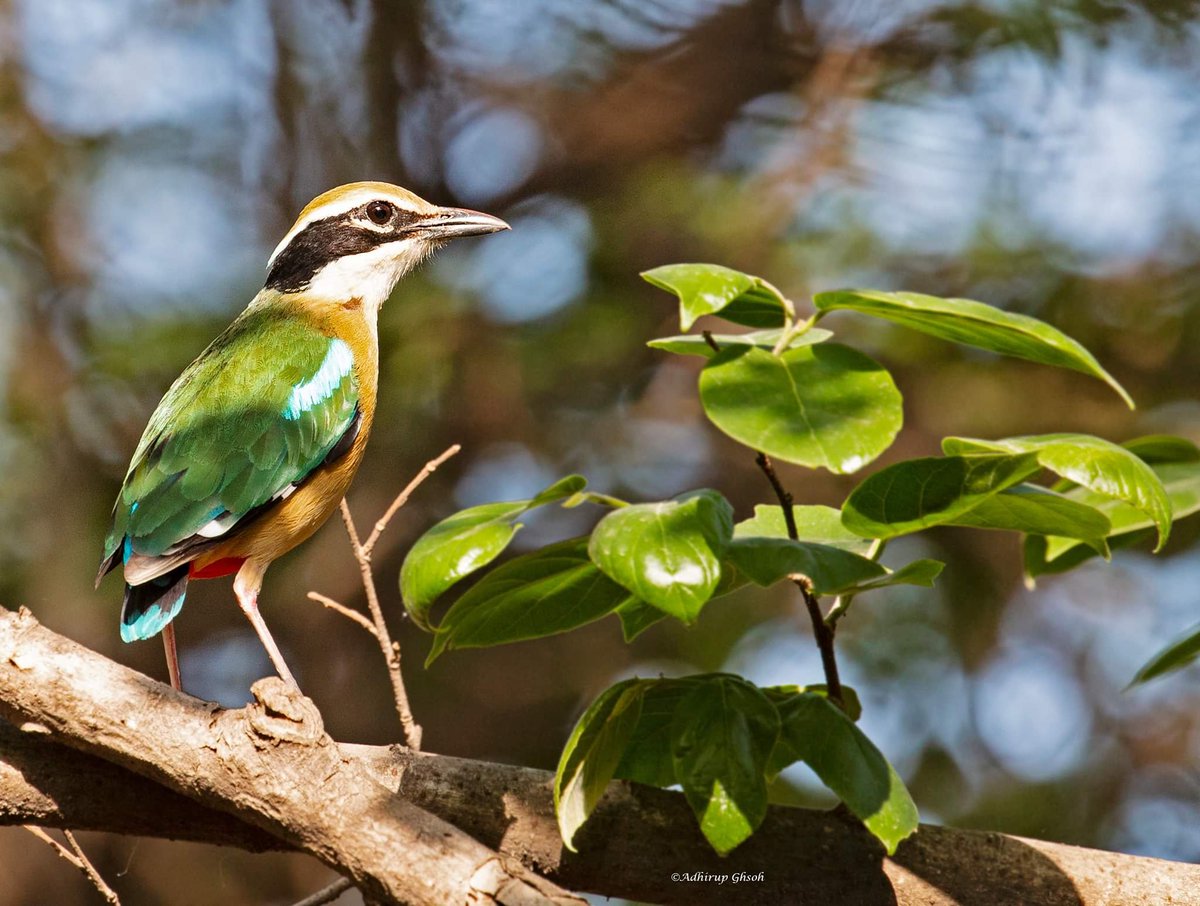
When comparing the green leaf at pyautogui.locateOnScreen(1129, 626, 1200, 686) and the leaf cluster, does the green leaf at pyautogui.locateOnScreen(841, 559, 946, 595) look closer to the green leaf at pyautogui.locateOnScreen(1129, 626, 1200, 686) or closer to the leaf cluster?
the leaf cluster

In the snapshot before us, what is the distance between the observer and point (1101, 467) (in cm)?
230

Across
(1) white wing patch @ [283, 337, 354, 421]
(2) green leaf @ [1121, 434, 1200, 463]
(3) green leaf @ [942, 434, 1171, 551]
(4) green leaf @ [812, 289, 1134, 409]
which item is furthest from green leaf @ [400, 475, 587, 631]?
(1) white wing patch @ [283, 337, 354, 421]

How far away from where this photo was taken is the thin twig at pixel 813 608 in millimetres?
2453

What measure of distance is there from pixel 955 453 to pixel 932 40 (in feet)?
20.0

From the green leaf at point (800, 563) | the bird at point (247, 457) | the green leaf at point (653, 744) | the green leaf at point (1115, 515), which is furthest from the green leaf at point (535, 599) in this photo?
the bird at point (247, 457)

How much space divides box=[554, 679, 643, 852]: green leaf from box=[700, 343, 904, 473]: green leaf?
2.06ft

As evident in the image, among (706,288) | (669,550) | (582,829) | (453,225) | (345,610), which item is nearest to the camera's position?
(669,550)

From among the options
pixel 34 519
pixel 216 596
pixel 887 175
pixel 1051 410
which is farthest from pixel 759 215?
pixel 34 519

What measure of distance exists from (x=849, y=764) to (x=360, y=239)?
142 inches

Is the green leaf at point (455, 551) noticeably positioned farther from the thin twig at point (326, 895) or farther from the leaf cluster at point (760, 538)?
the thin twig at point (326, 895)

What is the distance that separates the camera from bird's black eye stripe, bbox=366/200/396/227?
544cm

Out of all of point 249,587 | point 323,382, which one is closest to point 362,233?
point 323,382

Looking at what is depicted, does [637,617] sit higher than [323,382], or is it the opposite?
[637,617]

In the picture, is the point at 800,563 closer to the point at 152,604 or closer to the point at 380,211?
the point at 152,604
